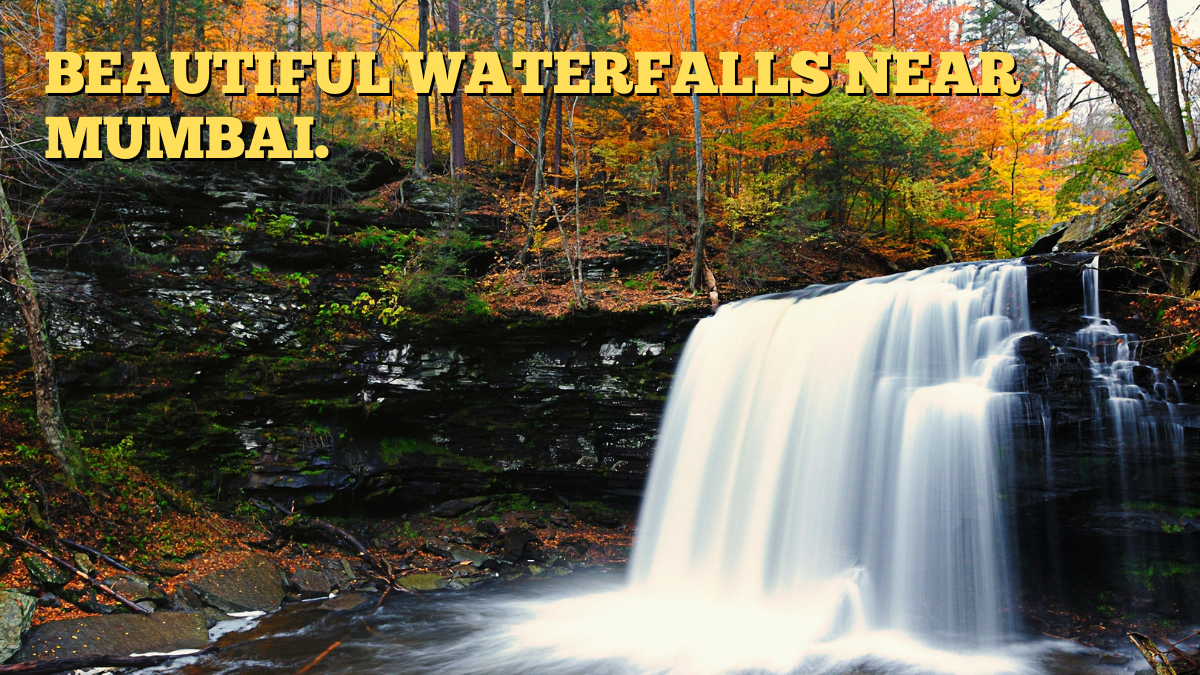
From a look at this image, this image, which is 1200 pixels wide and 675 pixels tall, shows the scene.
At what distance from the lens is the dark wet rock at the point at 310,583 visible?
28.4 feet

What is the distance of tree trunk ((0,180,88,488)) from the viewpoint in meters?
7.46

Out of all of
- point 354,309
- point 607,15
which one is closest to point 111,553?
point 354,309

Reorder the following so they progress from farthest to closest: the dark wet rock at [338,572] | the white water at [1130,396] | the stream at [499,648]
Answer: the dark wet rock at [338,572], the stream at [499,648], the white water at [1130,396]

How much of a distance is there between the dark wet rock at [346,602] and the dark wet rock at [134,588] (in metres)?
1.83

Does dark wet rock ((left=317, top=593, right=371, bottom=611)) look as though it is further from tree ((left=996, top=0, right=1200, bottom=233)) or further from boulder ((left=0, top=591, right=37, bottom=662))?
tree ((left=996, top=0, right=1200, bottom=233))

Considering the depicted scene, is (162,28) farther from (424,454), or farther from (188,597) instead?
(188,597)

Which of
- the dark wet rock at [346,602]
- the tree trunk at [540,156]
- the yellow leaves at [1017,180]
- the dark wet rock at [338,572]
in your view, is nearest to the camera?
the dark wet rock at [346,602]

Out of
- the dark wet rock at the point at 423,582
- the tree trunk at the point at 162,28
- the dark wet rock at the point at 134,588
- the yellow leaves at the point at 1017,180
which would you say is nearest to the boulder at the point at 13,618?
the dark wet rock at the point at 134,588

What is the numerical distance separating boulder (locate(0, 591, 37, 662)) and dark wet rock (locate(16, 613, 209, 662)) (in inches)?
3.6

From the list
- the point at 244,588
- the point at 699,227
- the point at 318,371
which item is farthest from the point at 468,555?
the point at 699,227

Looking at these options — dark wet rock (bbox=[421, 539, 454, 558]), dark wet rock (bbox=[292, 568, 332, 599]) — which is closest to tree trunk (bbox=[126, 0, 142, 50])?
dark wet rock (bbox=[292, 568, 332, 599])

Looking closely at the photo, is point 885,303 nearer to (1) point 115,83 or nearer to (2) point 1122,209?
(2) point 1122,209

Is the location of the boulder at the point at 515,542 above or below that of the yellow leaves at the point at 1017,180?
below

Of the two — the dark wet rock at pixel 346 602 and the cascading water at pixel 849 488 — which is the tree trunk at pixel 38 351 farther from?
the cascading water at pixel 849 488
